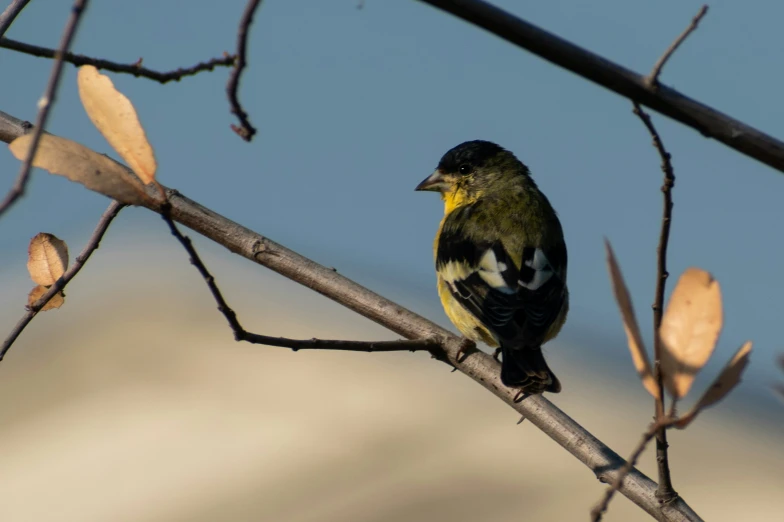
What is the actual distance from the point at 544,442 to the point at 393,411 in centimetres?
272

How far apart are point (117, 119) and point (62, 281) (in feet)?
3.12

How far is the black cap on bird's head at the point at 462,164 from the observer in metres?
6.13

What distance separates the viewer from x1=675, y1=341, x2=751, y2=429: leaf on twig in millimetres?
1726

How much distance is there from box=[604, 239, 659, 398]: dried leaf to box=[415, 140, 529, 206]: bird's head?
4.23m

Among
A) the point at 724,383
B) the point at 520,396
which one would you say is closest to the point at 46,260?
the point at 520,396

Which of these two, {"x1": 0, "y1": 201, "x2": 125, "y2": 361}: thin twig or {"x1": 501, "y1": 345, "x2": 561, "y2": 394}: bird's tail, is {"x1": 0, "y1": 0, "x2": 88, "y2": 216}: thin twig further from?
{"x1": 501, "y1": 345, "x2": 561, "y2": 394}: bird's tail

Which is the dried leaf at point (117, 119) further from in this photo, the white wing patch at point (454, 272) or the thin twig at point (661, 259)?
the white wing patch at point (454, 272)

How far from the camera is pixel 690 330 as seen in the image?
1813mm

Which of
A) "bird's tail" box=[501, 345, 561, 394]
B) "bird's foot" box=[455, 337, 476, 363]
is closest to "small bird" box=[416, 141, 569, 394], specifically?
"bird's tail" box=[501, 345, 561, 394]

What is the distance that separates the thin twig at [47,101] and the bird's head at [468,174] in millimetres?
4572

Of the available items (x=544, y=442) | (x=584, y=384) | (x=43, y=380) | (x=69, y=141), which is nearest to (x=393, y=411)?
(x=544, y=442)

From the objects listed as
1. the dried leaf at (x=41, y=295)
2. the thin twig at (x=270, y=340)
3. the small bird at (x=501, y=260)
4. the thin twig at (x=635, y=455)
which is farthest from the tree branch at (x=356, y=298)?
the thin twig at (x=635, y=455)

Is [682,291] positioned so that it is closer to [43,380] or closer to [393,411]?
[393,411]

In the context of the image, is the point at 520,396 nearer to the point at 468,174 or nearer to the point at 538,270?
the point at 538,270
